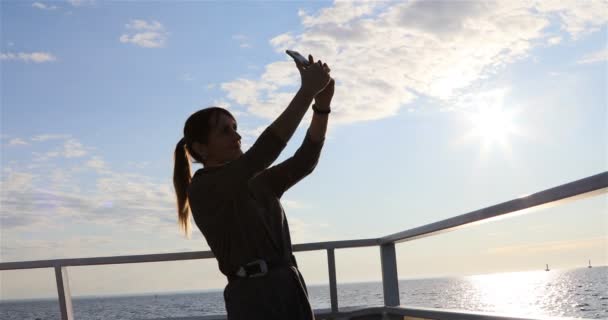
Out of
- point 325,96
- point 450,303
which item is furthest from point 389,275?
point 450,303

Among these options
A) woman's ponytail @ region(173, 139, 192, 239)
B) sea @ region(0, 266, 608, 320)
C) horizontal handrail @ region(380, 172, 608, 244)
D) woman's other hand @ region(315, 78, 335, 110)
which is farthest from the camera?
sea @ region(0, 266, 608, 320)

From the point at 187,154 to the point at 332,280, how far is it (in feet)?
5.12

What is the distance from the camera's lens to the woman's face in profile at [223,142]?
6.45 feet

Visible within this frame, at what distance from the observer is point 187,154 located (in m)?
2.16

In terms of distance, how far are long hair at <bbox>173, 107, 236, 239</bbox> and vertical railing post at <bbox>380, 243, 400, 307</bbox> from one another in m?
1.50

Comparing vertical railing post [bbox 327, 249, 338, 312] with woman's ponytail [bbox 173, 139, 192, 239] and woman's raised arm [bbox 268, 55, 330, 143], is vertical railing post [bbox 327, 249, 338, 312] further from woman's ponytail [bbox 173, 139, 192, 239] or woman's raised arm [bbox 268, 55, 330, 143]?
woman's raised arm [bbox 268, 55, 330, 143]

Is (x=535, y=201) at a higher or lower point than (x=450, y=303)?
higher

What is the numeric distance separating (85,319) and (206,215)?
232ft

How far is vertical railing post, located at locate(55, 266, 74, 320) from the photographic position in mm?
3367

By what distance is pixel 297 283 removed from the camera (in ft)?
5.89

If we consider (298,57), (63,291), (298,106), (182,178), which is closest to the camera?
(298,106)

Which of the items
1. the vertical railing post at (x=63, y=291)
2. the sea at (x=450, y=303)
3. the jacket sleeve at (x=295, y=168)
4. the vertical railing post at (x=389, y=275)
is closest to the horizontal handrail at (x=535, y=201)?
the jacket sleeve at (x=295, y=168)

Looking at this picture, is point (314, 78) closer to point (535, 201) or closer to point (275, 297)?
point (275, 297)

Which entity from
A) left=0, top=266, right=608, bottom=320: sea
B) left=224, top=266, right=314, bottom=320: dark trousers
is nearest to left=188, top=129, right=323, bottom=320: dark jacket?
left=224, top=266, right=314, bottom=320: dark trousers
